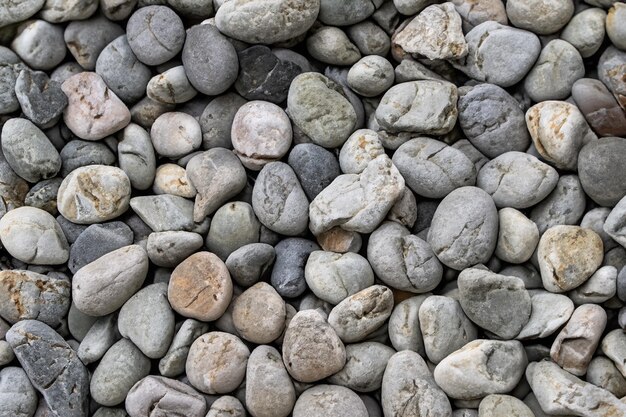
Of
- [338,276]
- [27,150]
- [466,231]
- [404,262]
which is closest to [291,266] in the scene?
[338,276]

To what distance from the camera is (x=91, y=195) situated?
49.4 inches

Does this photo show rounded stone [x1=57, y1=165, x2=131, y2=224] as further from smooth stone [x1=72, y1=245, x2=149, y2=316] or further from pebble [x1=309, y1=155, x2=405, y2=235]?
pebble [x1=309, y1=155, x2=405, y2=235]

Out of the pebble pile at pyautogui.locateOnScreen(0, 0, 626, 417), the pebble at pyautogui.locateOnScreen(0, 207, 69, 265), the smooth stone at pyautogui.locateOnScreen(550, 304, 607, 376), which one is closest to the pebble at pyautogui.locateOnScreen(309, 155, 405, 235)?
the pebble pile at pyautogui.locateOnScreen(0, 0, 626, 417)

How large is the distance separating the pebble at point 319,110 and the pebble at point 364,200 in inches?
4.3

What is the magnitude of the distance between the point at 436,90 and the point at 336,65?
8.4 inches

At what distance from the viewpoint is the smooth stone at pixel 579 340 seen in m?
1.08

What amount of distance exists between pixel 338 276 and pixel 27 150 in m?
0.61

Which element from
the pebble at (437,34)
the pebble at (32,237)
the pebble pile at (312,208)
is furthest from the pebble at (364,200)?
the pebble at (32,237)

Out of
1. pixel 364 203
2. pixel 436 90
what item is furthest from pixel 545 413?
pixel 436 90

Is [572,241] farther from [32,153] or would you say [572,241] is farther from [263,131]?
[32,153]

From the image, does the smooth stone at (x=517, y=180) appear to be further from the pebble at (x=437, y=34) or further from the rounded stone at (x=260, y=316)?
the rounded stone at (x=260, y=316)

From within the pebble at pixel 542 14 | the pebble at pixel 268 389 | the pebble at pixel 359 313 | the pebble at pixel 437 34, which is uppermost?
the pebble at pixel 542 14

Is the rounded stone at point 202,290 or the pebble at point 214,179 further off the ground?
the pebble at point 214,179

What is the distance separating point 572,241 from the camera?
1.13 metres
